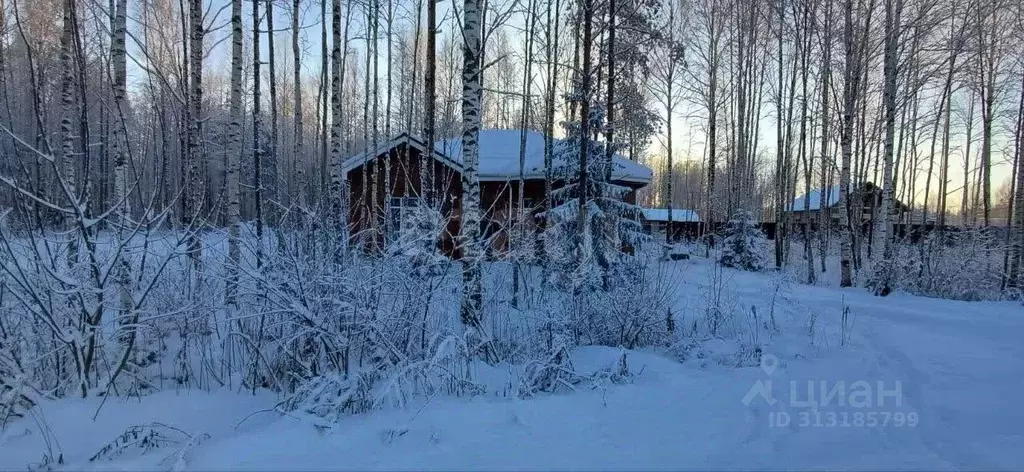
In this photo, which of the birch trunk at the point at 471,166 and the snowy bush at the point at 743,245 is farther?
the snowy bush at the point at 743,245

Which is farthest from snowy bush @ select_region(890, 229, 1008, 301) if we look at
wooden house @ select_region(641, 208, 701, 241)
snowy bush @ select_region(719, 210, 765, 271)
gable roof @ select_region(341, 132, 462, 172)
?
wooden house @ select_region(641, 208, 701, 241)

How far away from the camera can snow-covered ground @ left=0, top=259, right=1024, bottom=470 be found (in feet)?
8.75

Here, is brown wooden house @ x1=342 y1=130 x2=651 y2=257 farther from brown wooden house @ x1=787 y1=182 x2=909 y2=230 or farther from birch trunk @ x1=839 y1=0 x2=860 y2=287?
brown wooden house @ x1=787 y1=182 x2=909 y2=230

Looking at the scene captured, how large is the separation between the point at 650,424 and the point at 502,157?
39.3 feet

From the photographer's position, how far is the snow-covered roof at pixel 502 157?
1323 centimetres

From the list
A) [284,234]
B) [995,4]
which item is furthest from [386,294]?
[995,4]

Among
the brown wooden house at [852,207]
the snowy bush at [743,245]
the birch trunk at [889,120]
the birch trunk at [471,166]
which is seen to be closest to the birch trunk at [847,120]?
the birch trunk at [889,120]

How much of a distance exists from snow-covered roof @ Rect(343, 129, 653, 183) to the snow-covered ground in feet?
27.8

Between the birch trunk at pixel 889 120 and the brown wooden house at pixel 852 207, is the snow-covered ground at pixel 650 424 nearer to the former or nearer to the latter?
the birch trunk at pixel 889 120

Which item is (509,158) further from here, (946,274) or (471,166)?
(946,274)

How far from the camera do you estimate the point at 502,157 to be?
14547 mm

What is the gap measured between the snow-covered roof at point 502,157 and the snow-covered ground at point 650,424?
846 cm

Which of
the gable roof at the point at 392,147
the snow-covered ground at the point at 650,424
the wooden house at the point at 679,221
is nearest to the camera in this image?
the snow-covered ground at the point at 650,424

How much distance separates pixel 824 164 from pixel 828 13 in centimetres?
459
